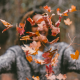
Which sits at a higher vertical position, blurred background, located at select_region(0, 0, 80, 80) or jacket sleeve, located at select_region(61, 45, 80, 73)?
blurred background, located at select_region(0, 0, 80, 80)

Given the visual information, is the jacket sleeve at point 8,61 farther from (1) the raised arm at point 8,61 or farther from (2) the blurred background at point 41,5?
(2) the blurred background at point 41,5

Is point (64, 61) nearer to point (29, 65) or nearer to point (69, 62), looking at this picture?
point (69, 62)

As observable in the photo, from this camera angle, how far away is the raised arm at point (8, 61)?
0.37 m

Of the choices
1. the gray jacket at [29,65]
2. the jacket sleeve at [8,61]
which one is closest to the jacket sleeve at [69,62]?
the gray jacket at [29,65]

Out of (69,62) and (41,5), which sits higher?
(41,5)

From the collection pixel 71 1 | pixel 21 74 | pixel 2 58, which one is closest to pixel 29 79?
pixel 21 74

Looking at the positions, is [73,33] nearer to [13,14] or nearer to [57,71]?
[57,71]

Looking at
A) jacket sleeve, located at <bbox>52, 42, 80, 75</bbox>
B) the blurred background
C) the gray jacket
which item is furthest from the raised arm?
the blurred background

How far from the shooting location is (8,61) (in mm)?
398

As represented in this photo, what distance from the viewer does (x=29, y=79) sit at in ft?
1.38

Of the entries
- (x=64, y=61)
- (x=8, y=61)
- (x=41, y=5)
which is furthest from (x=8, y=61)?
(x=41, y=5)

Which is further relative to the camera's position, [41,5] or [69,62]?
[41,5]

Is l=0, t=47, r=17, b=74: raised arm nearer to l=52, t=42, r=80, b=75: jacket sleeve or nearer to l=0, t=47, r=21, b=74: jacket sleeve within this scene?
l=0, t=47, r=21, b=74: jacket sleeve

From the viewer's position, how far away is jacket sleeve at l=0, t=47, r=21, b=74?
0.37 m
